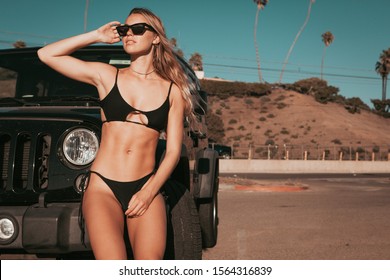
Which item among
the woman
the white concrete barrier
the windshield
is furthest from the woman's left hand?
the white concrete barrier

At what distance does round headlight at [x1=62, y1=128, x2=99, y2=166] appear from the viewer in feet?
12.1

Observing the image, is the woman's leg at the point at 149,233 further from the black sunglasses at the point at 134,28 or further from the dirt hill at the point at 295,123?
the dirt hill at the point at 295,123

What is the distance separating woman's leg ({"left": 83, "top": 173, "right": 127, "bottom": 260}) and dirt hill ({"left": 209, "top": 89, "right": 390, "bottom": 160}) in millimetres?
50648

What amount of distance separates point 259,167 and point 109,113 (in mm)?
33708

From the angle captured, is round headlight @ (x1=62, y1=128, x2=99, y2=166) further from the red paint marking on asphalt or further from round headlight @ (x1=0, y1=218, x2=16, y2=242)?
the red paint marking on asphalt

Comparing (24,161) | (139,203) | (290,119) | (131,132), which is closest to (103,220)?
(139,203)

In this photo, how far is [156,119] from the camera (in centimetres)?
291

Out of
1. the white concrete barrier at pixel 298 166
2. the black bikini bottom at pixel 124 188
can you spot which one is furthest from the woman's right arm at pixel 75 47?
the white concrete barrier at pixel 298 166

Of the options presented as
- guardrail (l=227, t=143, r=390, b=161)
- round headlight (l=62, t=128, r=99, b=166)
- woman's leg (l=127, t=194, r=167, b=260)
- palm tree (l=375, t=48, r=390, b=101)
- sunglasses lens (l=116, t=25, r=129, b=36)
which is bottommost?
guardrail (l=227, t=143, r=390, b=161)

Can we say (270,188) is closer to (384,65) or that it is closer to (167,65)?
(167,65)

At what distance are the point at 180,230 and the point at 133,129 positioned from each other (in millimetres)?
986

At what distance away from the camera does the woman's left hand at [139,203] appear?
2.72m

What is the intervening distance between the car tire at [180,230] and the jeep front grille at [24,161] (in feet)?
2.90
